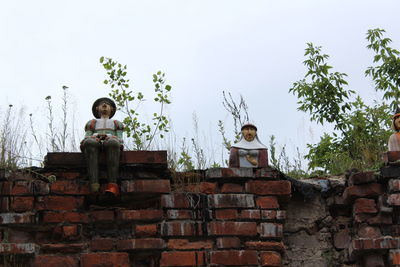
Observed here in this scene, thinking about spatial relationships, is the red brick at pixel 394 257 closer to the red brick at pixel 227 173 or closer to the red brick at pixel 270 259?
the red brick at pixel 270 259

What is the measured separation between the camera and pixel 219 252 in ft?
15.4

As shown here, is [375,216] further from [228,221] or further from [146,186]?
[146,186]

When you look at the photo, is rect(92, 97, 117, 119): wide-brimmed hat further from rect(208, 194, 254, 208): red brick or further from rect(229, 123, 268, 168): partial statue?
rect(208, 194, 254, 208): red brick

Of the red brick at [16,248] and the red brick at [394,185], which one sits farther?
the red brick at [394,185]

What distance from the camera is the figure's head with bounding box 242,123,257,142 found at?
5.33 metres

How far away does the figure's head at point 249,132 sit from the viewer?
533 cm

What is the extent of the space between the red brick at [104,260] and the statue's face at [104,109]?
3.94ft

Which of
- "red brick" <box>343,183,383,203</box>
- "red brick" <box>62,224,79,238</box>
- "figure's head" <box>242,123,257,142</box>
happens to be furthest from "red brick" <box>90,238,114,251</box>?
"red brick" <box>343,183,383,203</box>

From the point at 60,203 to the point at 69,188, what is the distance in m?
0.12

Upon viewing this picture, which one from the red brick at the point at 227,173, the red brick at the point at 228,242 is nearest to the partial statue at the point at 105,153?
the red brick at the point at 227,173

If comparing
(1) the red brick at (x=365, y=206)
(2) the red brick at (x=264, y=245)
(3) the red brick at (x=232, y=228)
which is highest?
(1) the red brick at (x=365, y=206)

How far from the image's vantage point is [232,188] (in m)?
4.96

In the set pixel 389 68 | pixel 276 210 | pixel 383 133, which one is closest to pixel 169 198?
pixel 276 210

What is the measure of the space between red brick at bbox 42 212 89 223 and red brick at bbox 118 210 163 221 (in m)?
0.25
